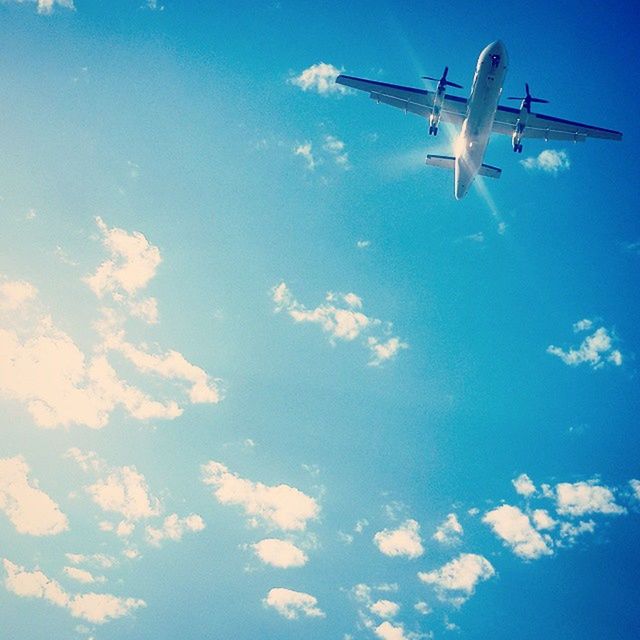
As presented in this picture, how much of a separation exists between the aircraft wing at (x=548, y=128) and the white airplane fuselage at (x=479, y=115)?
6476 mm

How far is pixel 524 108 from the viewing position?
141 ft

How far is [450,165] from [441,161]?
0.96 meters

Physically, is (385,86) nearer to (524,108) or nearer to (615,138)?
(524,108)

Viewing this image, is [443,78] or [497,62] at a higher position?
[443,78]

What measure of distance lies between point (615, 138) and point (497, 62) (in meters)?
17.5

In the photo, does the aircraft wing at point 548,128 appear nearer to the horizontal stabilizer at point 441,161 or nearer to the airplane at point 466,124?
the airplane at point 466,124

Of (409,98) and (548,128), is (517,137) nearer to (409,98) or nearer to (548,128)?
(548,128)

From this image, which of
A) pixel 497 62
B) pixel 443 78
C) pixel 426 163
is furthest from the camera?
pixel 426 163

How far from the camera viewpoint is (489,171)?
46062mm

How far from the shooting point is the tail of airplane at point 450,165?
44.8m

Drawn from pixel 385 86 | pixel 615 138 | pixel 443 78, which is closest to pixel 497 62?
pixel 443 78

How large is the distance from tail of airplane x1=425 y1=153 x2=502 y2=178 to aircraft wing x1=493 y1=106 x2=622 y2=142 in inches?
153

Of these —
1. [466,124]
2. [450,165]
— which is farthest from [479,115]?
[450,165]

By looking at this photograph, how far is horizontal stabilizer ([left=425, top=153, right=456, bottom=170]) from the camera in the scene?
147 ft
